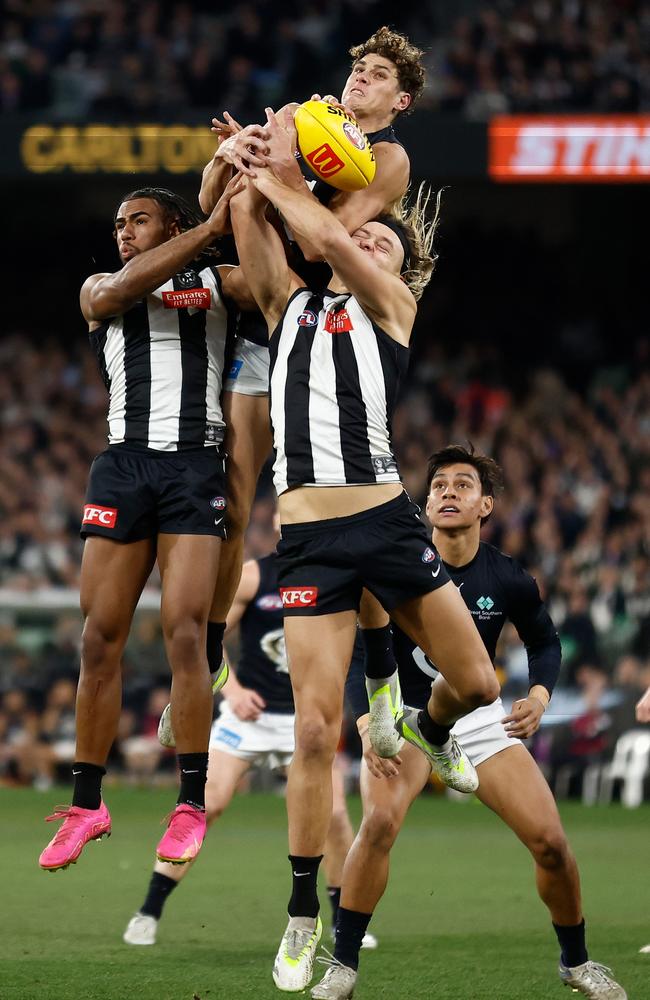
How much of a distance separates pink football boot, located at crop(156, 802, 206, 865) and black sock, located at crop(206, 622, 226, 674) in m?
0.74

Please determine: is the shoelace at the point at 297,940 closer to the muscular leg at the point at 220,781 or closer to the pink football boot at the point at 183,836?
the pink football boot at the point at 183,836

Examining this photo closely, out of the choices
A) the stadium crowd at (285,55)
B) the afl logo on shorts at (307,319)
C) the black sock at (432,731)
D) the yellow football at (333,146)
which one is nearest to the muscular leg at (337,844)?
the black sock at (432,731)

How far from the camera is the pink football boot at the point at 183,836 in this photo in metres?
5.81

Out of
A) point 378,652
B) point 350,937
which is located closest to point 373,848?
point 350,937

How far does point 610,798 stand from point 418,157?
8.10m

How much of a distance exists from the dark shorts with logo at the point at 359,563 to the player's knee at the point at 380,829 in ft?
3.91

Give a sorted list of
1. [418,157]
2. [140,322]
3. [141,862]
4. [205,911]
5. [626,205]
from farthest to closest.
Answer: [626,205] < [418,157] < [141,862] < [205,911] < [140,322]

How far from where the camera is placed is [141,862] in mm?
10680

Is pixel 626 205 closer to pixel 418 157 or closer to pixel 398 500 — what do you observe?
pixel 418 157

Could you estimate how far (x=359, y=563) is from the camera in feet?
18.6

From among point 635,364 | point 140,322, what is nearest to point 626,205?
point 635,364

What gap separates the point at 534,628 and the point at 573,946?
55.3 inches

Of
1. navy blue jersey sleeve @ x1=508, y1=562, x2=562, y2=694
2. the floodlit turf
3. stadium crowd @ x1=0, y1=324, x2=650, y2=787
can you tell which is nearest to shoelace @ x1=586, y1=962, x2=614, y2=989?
the floodlit turf

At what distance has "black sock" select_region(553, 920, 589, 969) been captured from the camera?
252 inches
